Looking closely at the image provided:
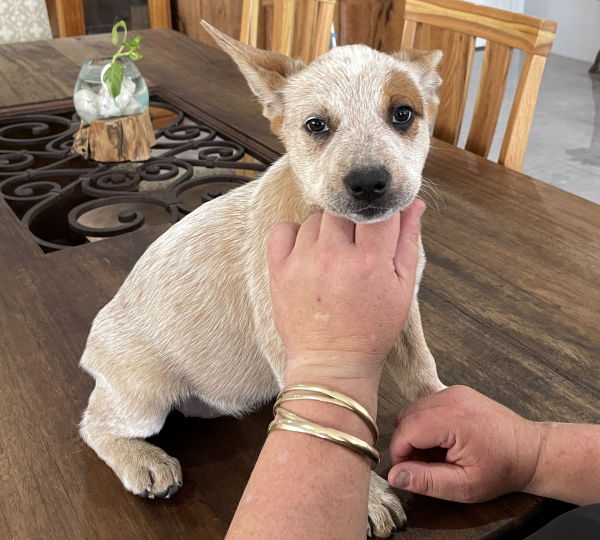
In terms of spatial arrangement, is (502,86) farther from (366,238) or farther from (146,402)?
(146,402)

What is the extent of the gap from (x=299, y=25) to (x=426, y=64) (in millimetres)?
1531

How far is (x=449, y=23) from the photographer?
1.82 meters

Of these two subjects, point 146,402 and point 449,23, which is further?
point 449,23

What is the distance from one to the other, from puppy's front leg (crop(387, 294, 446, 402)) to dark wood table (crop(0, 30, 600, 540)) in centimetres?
4

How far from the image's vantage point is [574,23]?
402 centimetres

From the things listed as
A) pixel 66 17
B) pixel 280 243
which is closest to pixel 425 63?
pixel 280 243

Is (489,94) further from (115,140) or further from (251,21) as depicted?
(251,21)

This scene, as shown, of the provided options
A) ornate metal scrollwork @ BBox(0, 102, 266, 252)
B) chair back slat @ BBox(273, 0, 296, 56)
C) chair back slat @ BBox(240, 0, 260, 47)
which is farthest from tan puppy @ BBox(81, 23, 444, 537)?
chair back slat @ BBox(240, 0, 260, 47)

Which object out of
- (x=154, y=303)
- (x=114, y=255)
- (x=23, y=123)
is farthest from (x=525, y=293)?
(x=23, y=123)

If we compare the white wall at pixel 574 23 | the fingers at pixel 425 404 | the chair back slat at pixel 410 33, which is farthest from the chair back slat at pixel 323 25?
the white wall at pixel 574 23

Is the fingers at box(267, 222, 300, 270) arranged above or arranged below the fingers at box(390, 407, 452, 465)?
above

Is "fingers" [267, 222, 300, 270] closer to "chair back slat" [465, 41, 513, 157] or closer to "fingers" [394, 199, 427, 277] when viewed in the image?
"fingers" [394, 199, 427, 277]

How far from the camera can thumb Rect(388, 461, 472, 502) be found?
72 centimetres

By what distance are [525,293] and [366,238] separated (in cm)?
55
